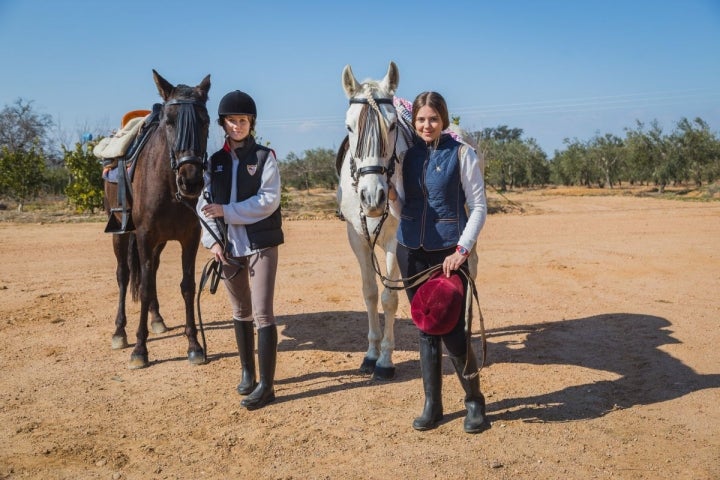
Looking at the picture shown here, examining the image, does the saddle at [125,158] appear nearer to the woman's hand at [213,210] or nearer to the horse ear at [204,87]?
the horse ear at [204,87]

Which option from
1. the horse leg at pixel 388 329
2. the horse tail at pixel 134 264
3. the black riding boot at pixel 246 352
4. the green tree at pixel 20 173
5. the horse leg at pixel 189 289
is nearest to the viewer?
the black riding boot at pixel 246 352

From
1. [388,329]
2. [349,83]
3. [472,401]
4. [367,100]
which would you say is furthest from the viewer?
[388,329]

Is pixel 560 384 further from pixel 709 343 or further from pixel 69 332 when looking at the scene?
pixel 69 332

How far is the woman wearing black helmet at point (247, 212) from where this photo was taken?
3664 millimetres

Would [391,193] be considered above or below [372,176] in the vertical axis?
below

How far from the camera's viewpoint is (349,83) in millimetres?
3855

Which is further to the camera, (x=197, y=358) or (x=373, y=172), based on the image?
(x=197, y=358)

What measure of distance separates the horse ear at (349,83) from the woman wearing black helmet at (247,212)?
0.63m

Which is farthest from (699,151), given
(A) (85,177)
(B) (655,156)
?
(A) (85,177)

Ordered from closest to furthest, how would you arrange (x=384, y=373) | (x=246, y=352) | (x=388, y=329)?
(x=246, y=352) < (x=384, y=373) < (x=388, y=329)

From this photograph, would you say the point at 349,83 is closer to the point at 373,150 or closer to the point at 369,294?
the point at 373,150

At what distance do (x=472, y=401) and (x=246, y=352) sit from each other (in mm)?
1619

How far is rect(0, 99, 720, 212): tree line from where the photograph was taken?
2053 cm

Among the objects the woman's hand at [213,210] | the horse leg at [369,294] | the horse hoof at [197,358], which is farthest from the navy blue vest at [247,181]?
the horse hoof at [197,358]
